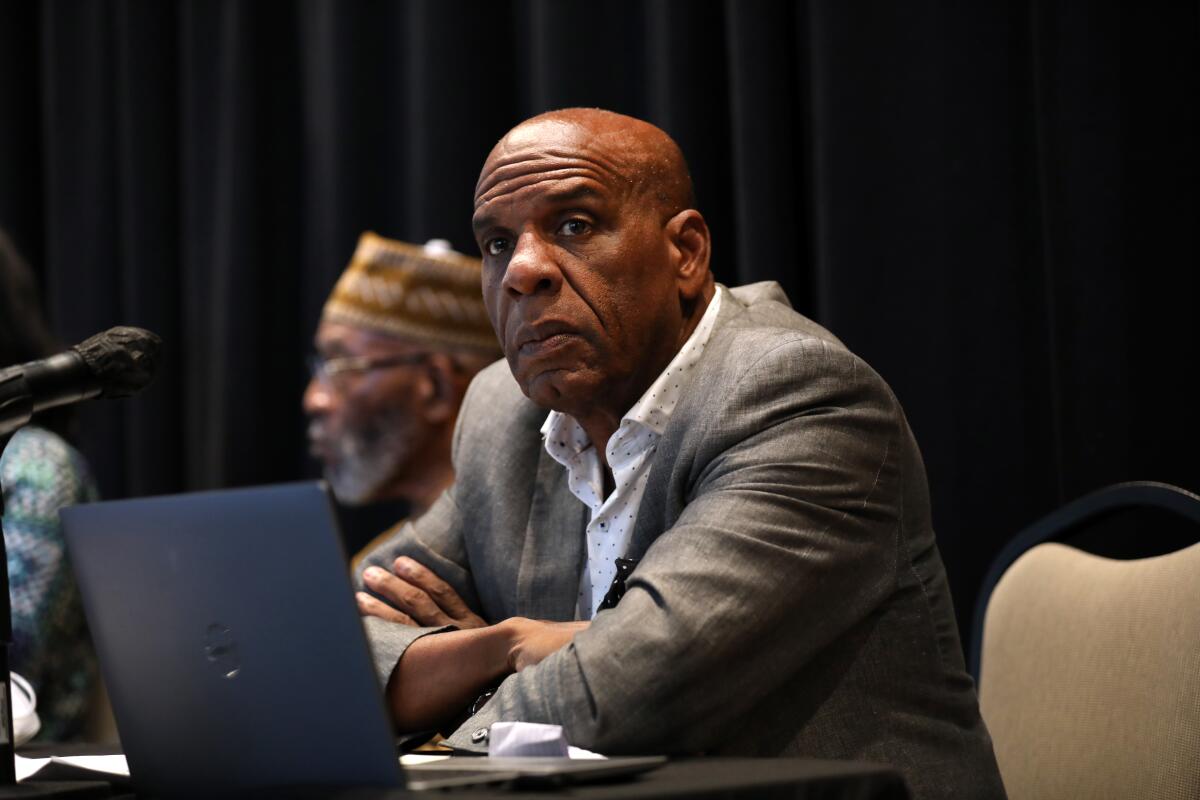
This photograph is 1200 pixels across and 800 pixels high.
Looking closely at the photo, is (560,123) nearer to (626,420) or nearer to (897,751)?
(626,420)

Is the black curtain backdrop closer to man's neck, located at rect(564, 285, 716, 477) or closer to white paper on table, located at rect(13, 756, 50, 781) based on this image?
man's neck, located at rect(564, 285, 716, 477)

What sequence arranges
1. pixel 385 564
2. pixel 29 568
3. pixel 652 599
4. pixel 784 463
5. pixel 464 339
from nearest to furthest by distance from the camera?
pixel 652 599 → pixel 784 463 → pixel 385 564 → pixel 29 568 → pixel 464 339

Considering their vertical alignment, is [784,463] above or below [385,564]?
above

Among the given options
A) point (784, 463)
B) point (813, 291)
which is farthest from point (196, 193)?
point (784, 463)

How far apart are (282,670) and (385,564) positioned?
32.5 inches

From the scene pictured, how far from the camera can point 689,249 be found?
5.95ft

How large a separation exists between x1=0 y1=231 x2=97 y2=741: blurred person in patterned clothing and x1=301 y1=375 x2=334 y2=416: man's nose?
34.8 inches

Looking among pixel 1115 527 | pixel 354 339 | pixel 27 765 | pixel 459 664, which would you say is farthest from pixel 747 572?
pixel 354 339

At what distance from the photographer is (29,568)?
2.50 meters

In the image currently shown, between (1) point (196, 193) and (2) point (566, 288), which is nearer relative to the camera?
(2) point (566, 288)

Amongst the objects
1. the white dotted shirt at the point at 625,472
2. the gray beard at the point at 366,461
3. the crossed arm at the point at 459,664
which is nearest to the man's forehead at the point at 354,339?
the gray beard at the point at 366,461

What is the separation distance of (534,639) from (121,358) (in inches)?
19.2

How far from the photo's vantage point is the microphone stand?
1279 millimetres

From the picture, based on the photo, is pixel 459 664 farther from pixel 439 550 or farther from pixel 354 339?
pixel 354 339
